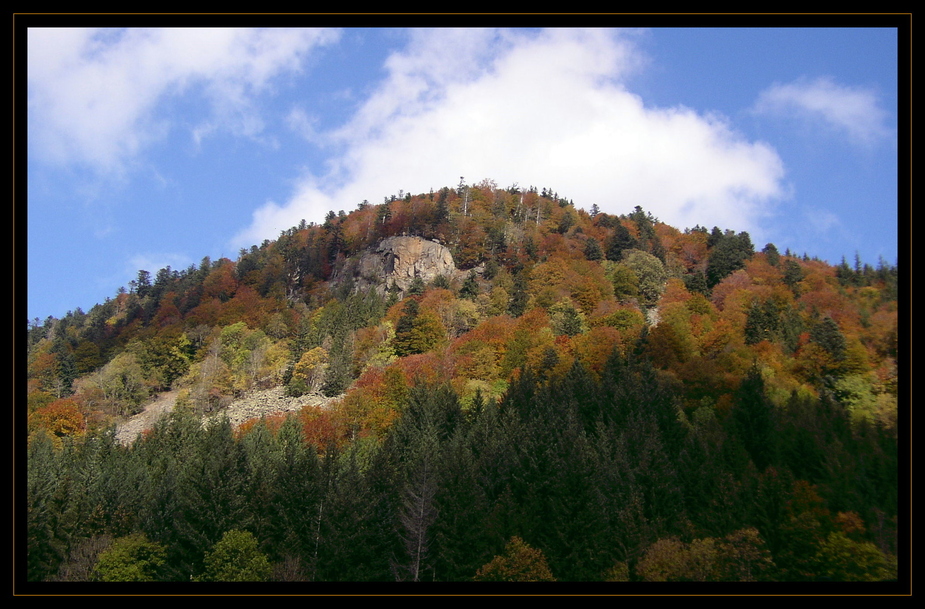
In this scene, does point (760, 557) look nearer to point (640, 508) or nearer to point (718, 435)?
point (640, 508)

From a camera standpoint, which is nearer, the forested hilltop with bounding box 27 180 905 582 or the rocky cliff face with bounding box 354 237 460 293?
the forested hilltop with bounding box 27 180 905 582

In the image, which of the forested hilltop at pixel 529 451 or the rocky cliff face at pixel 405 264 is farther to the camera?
the rocky cliff face at pixel 405 264

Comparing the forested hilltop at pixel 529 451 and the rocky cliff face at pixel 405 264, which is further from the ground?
the rocky cliff face at pixel 405 264

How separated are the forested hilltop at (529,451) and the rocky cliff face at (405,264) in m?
26.1

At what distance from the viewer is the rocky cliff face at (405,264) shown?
13038 centimetres

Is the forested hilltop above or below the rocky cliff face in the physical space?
below

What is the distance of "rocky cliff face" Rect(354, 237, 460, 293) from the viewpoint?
130m

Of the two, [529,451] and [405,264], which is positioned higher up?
[405,264]

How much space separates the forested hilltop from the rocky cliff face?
26.1m

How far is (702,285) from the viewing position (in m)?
103

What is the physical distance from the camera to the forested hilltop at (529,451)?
35688 millimetres

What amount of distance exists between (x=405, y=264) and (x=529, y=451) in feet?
285

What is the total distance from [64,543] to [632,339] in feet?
185

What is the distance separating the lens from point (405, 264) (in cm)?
13150
